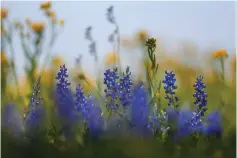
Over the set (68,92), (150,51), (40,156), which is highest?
(150,51)

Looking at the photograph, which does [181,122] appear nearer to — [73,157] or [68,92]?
[68,92]

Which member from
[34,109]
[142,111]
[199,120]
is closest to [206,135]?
[199,120]

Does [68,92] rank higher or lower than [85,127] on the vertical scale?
higher

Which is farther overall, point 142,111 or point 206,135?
point 206,135

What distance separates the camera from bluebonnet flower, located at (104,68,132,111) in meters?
2.26

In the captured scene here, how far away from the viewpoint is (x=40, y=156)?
4.23ft

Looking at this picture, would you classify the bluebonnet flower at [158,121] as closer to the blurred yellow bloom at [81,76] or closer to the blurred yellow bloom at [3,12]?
the blurred yellow bloom at [81,76]

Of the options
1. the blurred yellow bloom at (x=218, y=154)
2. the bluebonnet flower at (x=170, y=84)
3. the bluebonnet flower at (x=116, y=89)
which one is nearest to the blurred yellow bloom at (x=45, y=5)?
the bluebonnet flower at (x=116, y=89)

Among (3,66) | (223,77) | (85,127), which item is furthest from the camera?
(3,66)

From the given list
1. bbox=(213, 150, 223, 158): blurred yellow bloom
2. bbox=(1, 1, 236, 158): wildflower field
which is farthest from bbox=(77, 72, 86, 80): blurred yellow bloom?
bbox=(213, 150, 223, 158): blurred yellow bloom

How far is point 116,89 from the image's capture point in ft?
7.61

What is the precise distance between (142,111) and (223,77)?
30.3 inches

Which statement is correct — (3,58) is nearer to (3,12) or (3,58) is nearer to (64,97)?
(3,12)

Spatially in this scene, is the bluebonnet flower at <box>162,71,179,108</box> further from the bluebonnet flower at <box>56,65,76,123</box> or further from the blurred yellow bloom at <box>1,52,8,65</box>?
the blurred yellow bloom at <box>1,52,8,65</box>
